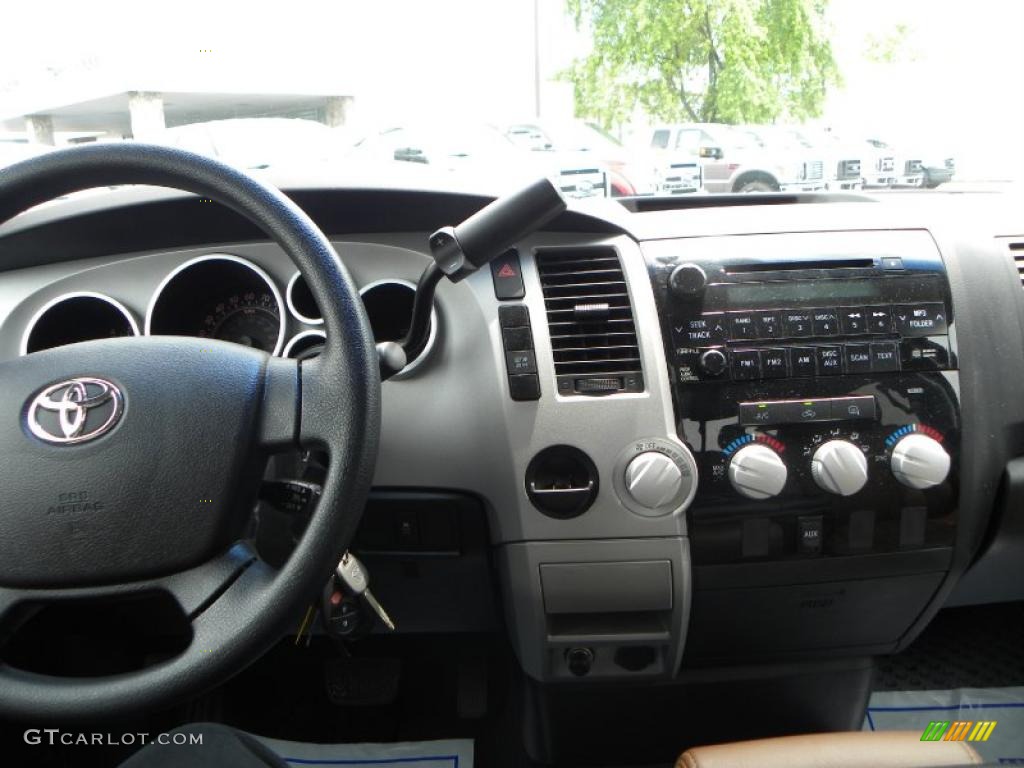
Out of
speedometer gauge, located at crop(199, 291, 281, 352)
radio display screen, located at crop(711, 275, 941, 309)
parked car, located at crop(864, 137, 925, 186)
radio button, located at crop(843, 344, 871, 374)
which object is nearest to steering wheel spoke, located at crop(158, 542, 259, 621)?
speedometer gauge, located at crop(199, 291, 281, 352)

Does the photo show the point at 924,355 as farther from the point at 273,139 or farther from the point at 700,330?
the point at 273,139

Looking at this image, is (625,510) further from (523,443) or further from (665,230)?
(665,230)

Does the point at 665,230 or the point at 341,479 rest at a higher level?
the point at 665,230

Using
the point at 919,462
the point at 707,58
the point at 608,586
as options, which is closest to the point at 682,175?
the point at 707,58

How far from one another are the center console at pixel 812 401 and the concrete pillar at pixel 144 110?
848mm

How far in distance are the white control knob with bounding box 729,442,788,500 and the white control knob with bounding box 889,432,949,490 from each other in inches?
6.7

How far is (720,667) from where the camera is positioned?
1484 mm

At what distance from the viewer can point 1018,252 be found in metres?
1.39

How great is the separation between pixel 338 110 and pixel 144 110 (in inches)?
13.3

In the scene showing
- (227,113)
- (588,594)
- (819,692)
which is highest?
(227,113)

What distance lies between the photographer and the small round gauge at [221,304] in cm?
130

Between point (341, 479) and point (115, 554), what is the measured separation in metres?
0.24

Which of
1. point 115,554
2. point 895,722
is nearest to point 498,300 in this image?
point 115,554

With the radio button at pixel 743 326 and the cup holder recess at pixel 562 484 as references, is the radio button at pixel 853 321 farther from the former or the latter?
the cup holder recess at pixel 562 484
